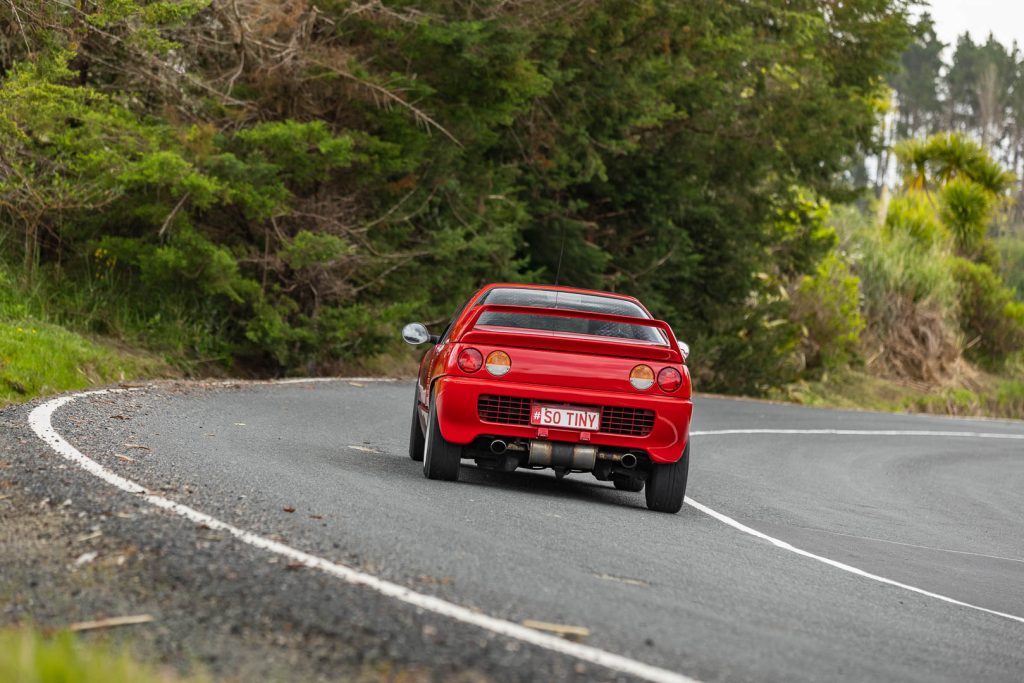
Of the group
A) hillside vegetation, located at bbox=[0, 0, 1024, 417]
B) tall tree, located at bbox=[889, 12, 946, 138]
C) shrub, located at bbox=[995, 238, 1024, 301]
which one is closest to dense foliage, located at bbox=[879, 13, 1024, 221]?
tall tree, located at bbox=[889, 12, 946, 138]

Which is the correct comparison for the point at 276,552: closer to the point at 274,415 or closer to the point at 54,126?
the point at 274,415

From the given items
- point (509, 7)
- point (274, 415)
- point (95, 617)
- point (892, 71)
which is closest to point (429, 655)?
point (95, 617)

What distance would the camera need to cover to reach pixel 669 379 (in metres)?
9.10

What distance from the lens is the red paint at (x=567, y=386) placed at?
8938 mm

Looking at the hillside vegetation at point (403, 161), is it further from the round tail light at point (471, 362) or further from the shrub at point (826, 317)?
the round tail light at point (471, 362)

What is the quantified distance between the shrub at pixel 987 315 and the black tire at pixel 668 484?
31786mm

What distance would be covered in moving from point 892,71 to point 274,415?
70.9 feet

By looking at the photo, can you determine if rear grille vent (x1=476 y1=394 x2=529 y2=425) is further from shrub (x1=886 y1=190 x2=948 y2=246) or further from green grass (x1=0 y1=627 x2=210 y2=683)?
shrub (x1=886 y1=190 x2=948 y2=246)

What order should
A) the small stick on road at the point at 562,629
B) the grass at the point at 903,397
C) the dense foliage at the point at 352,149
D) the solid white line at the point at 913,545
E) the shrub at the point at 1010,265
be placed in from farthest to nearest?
1. the shrub at the point at 1010,265
2. the grass at the point at 903,397
3. the dense foliage at the point at 352,149
4. the solid white line at the point at 913,545
5. the small stick on road at the point at 562,629

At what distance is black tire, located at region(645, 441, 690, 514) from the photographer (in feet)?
30.8

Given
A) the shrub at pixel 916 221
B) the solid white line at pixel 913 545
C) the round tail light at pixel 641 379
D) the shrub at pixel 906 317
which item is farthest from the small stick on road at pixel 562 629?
the shrub at pixel 916 221

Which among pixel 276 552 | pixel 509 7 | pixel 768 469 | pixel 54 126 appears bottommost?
pixel 768 469

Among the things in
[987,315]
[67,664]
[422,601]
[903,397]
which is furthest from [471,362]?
[987,315]

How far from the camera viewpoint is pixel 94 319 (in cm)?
1762
